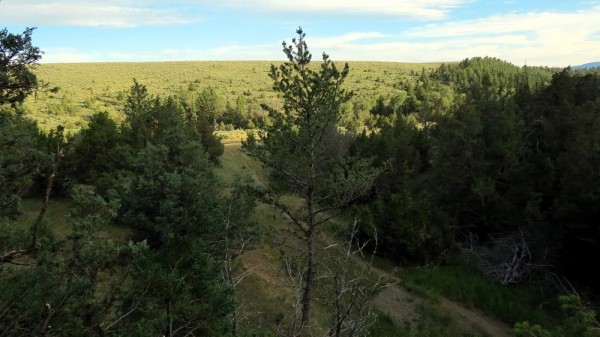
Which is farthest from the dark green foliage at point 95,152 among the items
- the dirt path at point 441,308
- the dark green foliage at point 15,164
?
the dark green foliage at point 15,164

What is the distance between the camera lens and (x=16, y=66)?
6469 millimetres

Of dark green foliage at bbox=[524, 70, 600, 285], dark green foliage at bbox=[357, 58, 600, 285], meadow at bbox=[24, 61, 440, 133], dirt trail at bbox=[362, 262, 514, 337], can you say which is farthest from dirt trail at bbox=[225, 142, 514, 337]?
meadow at bbox=[24, 61, 440, 133]

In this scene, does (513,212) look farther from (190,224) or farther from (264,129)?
(190,224)

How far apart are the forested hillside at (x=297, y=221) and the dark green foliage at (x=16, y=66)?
26mm

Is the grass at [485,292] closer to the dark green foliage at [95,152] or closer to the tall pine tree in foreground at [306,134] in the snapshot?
the tall pine tree in foreground at [306,134]

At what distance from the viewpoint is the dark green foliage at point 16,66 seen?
632 cm

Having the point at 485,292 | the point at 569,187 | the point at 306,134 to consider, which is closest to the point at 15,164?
the point at 306,134

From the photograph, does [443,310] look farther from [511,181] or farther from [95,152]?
[95,152]

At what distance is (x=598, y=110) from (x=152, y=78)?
10402 centimetres

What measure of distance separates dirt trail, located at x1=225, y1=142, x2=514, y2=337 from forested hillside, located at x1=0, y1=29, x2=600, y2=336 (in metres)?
0.39

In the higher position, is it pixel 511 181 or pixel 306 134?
pixel 306 134

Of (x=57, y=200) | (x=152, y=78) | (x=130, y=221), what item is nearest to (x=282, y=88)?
(x=130, y=221)

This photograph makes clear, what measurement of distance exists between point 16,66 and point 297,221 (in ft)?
28.0

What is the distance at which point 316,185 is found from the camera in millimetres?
12594
